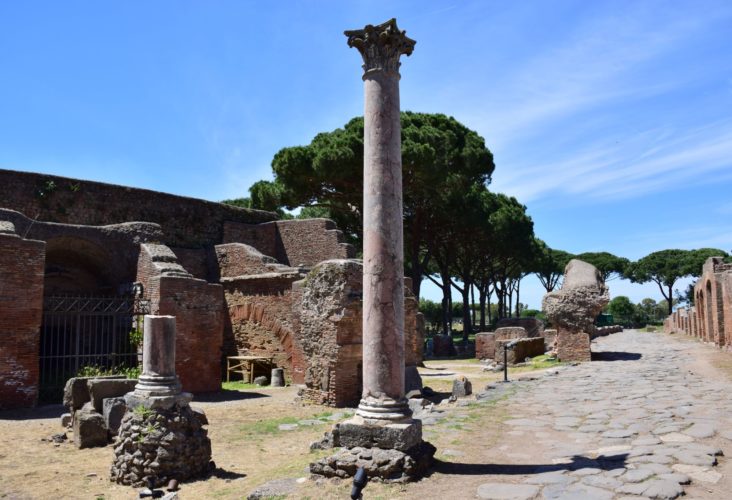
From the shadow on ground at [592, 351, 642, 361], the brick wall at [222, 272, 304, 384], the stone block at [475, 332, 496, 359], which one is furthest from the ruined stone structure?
the brick wall at [222, 272, 304, 384]

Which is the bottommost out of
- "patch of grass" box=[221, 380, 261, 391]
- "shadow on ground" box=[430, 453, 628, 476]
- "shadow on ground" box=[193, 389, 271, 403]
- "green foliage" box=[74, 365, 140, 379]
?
"patch of grass" box=[221, 380, 261, 391]

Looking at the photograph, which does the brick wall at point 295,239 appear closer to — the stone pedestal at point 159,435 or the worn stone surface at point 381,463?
the stone pedestal at point 159,435

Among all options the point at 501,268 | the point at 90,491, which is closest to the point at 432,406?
the point at 90,491

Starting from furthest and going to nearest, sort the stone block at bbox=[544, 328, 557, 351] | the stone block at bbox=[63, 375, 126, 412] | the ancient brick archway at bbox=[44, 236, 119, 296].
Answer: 1. the stone block at bbox=[544, 328, 557, 351]
2. the ancient brick archway at bbox=[44, 236, 119, 296]
3. the stone block at bbox=[63, 375, 126, 412]

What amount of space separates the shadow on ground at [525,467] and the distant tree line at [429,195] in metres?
17.4

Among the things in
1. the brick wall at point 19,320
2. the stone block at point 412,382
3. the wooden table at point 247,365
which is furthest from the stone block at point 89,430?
the wooden table at point 247,365

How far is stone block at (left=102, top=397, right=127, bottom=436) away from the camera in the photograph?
8102 mm

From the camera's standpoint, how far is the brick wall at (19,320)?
10.6 meters

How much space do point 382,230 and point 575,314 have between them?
458 inches

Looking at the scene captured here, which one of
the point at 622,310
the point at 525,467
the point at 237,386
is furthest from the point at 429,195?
the point at 622,310

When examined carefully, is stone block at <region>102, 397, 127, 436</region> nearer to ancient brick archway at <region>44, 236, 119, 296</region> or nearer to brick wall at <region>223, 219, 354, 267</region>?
ancient brick archway at <region>44, 236, 119, 296</region>

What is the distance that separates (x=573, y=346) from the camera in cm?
1581

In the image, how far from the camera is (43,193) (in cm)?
1641

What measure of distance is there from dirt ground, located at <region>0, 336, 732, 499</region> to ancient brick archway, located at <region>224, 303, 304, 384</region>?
163 inches
